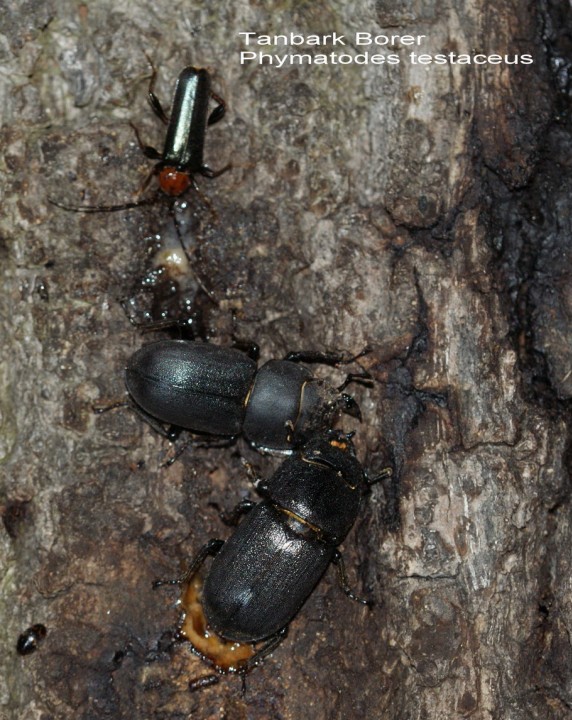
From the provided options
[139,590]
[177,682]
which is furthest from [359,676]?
[139,590]

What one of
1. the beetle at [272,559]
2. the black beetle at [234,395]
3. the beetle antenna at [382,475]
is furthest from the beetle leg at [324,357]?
the beetle antenna at [382,475]

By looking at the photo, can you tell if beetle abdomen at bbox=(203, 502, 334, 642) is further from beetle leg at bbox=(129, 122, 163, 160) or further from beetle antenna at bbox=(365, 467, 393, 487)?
beetle leg at bbox=(129, 122, 163, 160)

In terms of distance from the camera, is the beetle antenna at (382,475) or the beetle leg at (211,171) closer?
the beetle antenna at (382,475)

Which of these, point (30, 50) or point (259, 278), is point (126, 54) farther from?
point (259, 278)

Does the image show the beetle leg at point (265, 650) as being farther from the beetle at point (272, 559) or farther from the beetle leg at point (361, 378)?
the beetle leg at point (361, 378)

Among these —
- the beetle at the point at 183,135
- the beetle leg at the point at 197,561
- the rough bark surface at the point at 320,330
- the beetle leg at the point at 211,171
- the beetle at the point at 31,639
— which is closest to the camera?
the rough bark surface at the point at 320,330

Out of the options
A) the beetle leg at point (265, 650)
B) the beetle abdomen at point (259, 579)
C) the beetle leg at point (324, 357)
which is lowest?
the beetle leg at point (265, 650)
